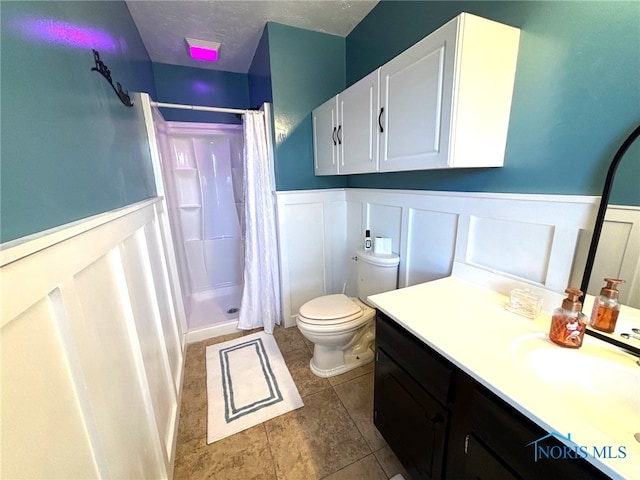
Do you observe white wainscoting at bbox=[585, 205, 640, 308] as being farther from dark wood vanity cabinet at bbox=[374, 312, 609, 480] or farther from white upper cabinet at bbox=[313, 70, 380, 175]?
white upper cabinet at bbox=[313, 70, 380, 175]

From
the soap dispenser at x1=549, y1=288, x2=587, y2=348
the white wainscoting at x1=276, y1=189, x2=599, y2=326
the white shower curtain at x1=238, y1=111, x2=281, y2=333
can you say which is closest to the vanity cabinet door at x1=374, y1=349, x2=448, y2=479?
the soap dispenser at x1=549, y1=288, x2=587, y2=348

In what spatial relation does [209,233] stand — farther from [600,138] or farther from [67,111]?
[600,138]

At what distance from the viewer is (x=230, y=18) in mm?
1784

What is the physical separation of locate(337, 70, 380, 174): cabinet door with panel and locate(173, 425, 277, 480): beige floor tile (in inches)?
62.9

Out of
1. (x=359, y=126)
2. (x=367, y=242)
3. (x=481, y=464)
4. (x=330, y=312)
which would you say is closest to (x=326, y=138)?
(x=359, y=126)

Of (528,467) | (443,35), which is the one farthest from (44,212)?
(443,35)

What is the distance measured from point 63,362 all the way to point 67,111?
0.63 meters

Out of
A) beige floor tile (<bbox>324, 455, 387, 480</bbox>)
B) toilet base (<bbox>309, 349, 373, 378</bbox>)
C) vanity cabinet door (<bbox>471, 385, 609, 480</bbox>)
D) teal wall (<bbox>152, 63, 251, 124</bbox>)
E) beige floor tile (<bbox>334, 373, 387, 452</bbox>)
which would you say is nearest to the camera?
vanity cabinet door (<bbox>471, 385, 609, 480</bbox>)

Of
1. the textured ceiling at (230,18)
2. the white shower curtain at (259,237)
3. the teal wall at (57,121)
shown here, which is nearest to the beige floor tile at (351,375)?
the white shower curtain at (259,237)

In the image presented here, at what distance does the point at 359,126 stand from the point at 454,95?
25.8 inches

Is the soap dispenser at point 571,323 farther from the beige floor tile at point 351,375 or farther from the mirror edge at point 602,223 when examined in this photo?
the beige floor tile at point 351,375

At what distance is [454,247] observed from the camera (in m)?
1.37

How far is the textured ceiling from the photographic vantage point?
1.65 m

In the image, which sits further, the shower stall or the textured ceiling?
the shower stall
